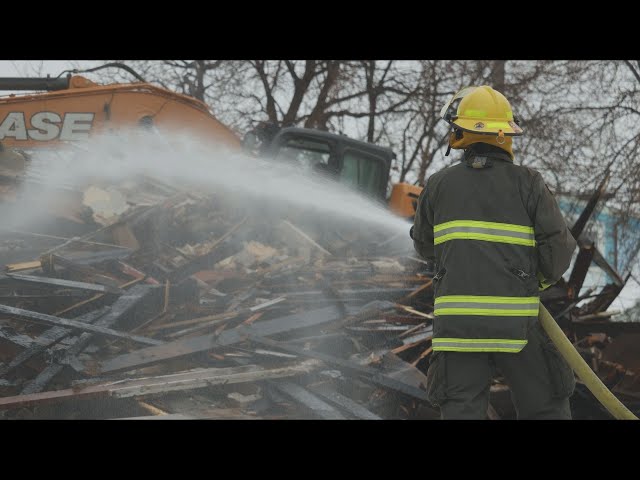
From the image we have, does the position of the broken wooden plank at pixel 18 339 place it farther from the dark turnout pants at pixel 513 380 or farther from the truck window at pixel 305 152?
the truck window at pixel 305 152

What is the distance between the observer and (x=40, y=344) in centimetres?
509

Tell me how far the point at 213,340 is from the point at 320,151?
15.6 feet

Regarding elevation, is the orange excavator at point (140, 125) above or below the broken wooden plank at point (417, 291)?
above

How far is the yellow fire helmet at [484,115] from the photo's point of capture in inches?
126

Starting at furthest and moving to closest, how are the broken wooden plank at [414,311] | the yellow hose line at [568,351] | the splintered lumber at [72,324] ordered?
the broken wooden plank at [414,311], the splintered lumber at [72,324], the yellow hose line at [568,351]

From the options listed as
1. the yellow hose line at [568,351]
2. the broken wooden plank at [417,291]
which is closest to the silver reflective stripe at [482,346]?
the yellow hose line at [568,351]

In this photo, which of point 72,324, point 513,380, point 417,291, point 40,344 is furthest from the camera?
point 417,291

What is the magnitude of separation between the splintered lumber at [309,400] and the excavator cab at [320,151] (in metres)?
4.84

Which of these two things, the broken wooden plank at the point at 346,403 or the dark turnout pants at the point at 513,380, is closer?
the dark turnout pants at the point at 513,380

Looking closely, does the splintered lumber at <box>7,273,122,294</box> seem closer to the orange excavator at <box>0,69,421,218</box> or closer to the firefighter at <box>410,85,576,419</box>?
the orange excavator at <box>0,69,421,218</box>

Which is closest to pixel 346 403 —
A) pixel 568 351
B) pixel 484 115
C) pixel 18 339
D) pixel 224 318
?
pixel 224 318

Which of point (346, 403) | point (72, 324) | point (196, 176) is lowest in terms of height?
point (346, 403)

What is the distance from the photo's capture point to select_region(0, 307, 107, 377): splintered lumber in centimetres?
486

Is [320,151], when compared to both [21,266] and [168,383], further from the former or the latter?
[168,383]
